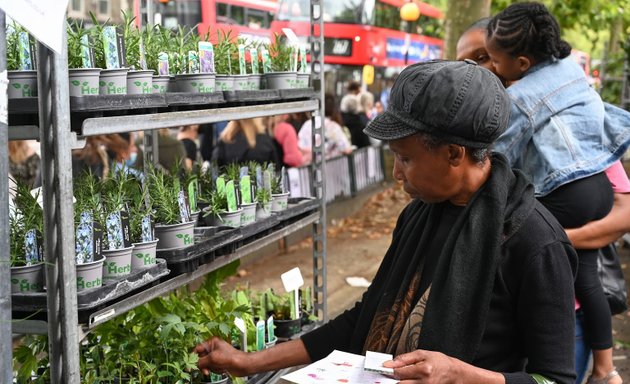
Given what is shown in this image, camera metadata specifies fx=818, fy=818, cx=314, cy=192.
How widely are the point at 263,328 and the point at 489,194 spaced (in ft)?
7.15

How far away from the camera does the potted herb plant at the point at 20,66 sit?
249cm

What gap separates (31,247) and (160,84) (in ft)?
2.89

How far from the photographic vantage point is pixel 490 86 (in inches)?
79.0

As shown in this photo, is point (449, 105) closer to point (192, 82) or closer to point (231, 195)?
point (192, 82)

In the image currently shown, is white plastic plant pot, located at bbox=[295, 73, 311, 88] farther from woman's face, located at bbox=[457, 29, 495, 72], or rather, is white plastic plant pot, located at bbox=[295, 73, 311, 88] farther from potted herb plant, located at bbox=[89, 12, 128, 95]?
potted herb plant, located at bbox=[89, 12, 128, 95]

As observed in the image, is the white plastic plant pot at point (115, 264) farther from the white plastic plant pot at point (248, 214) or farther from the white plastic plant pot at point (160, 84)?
the white plastic plant pot at point (248, 214)

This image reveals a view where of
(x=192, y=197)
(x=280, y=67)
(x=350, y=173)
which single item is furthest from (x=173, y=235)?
(x=350, y=173)

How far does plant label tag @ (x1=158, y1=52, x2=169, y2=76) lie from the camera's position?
323 centimetres

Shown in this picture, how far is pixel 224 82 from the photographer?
3.65 metres

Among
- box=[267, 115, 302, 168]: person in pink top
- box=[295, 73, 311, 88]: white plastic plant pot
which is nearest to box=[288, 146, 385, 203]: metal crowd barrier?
box=[267, 115, 302, 168]: person in pink top

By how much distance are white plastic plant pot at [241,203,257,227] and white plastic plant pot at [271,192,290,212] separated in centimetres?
29

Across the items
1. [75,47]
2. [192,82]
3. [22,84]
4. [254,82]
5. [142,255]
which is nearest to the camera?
[22,84]

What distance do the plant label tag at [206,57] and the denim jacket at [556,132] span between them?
1253mm

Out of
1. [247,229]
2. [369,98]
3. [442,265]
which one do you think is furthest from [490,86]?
[369,98]
